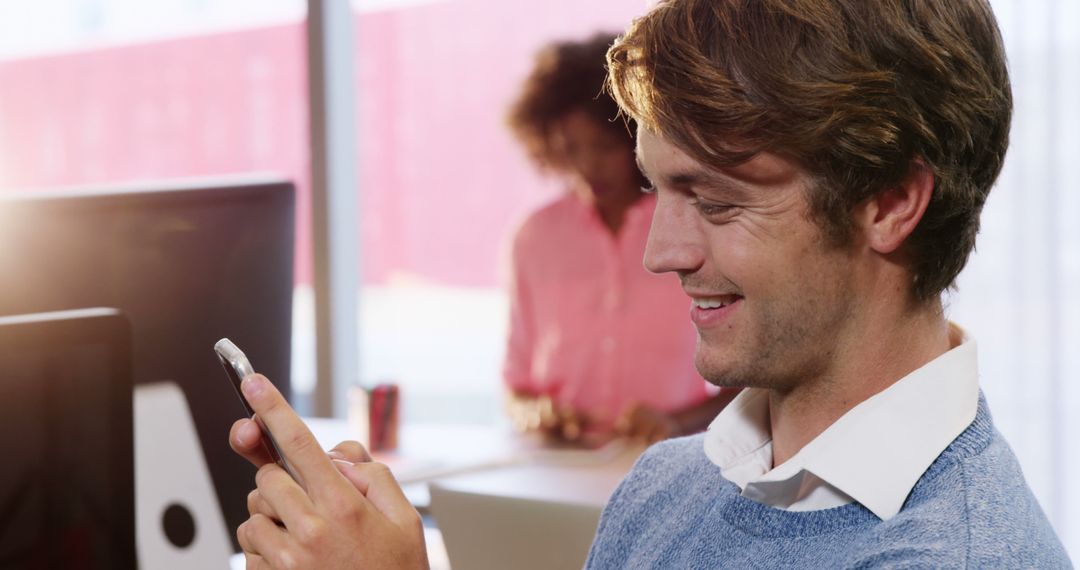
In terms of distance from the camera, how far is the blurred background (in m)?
3.94

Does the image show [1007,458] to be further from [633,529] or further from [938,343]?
[633,529]

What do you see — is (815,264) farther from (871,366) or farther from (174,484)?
(174,484)

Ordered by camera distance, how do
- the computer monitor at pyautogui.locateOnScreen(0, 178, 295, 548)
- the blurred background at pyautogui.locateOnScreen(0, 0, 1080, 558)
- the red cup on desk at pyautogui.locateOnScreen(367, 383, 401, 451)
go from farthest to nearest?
the blurred background at pyautogui.locateOnScreen(0, 0, 1080, 558) → the red cup on desk at pyautogui.locateOnScreen(367, 383, 401, 451) → the computer monitor at pyautogui.locateOnScreen(0, 178, 295, 548)

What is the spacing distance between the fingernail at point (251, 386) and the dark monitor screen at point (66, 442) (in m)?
0.11

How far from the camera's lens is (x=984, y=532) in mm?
786

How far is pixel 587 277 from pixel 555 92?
17.0 inches

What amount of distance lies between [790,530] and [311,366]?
10.2ft

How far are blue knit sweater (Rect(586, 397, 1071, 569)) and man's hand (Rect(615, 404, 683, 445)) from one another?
40.0 inches

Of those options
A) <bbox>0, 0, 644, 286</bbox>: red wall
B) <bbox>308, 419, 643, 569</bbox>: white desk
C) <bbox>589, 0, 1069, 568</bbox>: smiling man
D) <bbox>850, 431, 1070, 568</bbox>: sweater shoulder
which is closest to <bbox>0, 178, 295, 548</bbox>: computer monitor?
<bbox>308, 419, 643, 569</bbox>: white desk

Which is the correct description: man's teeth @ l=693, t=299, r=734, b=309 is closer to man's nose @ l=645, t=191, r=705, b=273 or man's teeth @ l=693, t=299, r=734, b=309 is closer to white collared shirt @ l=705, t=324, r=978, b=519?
man's nose @ l=645, t=191, r=705, b=273

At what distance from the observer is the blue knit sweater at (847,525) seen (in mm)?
792

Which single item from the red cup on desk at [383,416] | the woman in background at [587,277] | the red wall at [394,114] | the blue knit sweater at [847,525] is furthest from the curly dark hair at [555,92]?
the blue knit sweater at [847,525]

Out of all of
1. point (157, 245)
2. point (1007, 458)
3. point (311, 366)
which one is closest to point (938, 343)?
point (1007, 458)

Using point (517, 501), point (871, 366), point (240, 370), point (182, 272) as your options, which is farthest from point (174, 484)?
point (871, 366)
